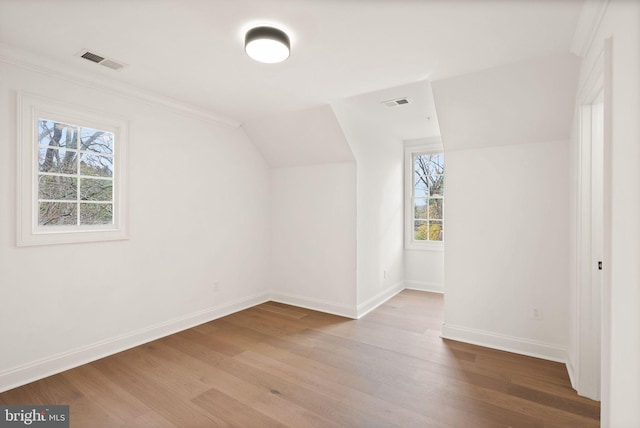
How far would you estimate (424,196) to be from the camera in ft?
17.7

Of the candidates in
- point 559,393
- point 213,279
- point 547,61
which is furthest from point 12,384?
point 547,61

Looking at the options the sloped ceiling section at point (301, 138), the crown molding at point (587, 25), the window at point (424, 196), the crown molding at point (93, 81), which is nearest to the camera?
the crown molding at point (587, 25)

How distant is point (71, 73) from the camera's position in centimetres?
263

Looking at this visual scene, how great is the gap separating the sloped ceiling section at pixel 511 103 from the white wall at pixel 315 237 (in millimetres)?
1448

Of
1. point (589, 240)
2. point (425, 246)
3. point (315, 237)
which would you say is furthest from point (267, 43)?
point (425, 246)

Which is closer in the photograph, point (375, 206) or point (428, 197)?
point (375, 206)

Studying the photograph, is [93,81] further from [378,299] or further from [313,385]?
[378,299]

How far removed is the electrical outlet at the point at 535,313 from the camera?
291 centimetres

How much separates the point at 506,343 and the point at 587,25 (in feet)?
8.77

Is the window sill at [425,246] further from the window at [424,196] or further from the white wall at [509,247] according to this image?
the white wall at [509,247]

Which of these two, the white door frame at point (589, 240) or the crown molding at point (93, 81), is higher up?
the crown molding at point (93, 81)

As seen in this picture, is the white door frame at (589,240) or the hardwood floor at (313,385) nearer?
the hardwood floor at (313,385)

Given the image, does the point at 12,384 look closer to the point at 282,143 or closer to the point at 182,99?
the point at 182,99

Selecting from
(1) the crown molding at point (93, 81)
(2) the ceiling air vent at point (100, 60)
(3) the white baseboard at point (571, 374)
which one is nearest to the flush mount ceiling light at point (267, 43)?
(2) the ceiling air vent at point (100, 60)
